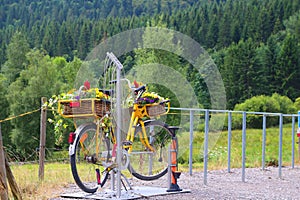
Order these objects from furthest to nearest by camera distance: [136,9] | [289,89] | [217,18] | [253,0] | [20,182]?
1. [136,9]
2. [253,0]
3. [217,18]
4. [289,89]
5. [20,182]

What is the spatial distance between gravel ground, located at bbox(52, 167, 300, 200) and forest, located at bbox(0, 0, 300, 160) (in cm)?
2918

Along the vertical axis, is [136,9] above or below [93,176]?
above

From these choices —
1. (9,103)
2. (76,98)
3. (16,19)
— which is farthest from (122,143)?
(16,19)

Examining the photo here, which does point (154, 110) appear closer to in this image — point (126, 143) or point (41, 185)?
point (126, 143)

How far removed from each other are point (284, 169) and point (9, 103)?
38.6 meters

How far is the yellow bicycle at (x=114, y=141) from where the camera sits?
6449 mm

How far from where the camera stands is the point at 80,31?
8862 centimetres

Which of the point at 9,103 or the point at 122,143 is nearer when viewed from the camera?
the point at 122,143

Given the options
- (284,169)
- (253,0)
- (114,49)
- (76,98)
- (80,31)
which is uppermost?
(253,0)

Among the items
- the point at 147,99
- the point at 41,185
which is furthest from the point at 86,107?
the point at 41,185

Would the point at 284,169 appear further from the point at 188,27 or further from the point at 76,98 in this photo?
the point at 188,27

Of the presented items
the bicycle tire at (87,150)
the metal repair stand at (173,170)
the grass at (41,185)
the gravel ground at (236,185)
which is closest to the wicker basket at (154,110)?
the metal repair stand at (173,170)

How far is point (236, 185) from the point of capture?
823cm

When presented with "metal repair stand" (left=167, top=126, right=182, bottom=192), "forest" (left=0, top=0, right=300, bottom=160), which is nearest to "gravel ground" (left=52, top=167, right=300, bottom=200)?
"metal repair stand" (left=167, top=126, right=182, bottom=192)
